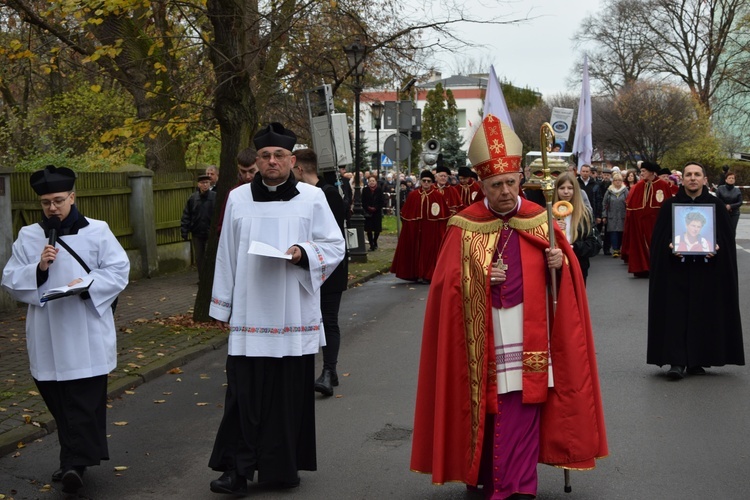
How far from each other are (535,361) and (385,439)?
2045mm

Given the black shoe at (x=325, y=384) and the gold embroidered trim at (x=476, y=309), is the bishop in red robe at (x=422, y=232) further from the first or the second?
the gold embroidered trim at (x=476, y=309)

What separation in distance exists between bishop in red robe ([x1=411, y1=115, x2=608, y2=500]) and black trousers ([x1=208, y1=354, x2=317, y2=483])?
2.55 feet

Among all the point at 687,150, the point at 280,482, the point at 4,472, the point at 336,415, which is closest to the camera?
the point at 280,482

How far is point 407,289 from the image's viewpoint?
18703 millimetres

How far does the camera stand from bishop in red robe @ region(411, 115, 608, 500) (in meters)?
5.89

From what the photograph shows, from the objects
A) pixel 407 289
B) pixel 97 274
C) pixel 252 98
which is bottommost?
pixel 407 289

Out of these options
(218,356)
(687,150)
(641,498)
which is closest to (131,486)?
(641,498)

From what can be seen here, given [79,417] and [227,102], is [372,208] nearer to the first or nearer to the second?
[227,102]

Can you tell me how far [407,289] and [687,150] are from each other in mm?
43543

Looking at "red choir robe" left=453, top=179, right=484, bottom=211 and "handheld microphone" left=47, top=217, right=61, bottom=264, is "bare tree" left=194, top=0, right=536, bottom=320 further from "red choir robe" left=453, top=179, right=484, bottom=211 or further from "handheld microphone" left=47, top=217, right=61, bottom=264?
"handheld microphone" left=47, top=217, right=61, bottom=264

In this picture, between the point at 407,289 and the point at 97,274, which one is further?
the point at 407,289

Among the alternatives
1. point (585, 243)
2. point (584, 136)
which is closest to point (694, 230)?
point (585, 243)

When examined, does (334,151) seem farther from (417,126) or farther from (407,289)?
(417,126)

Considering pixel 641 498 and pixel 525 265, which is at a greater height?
pixel 525 265
